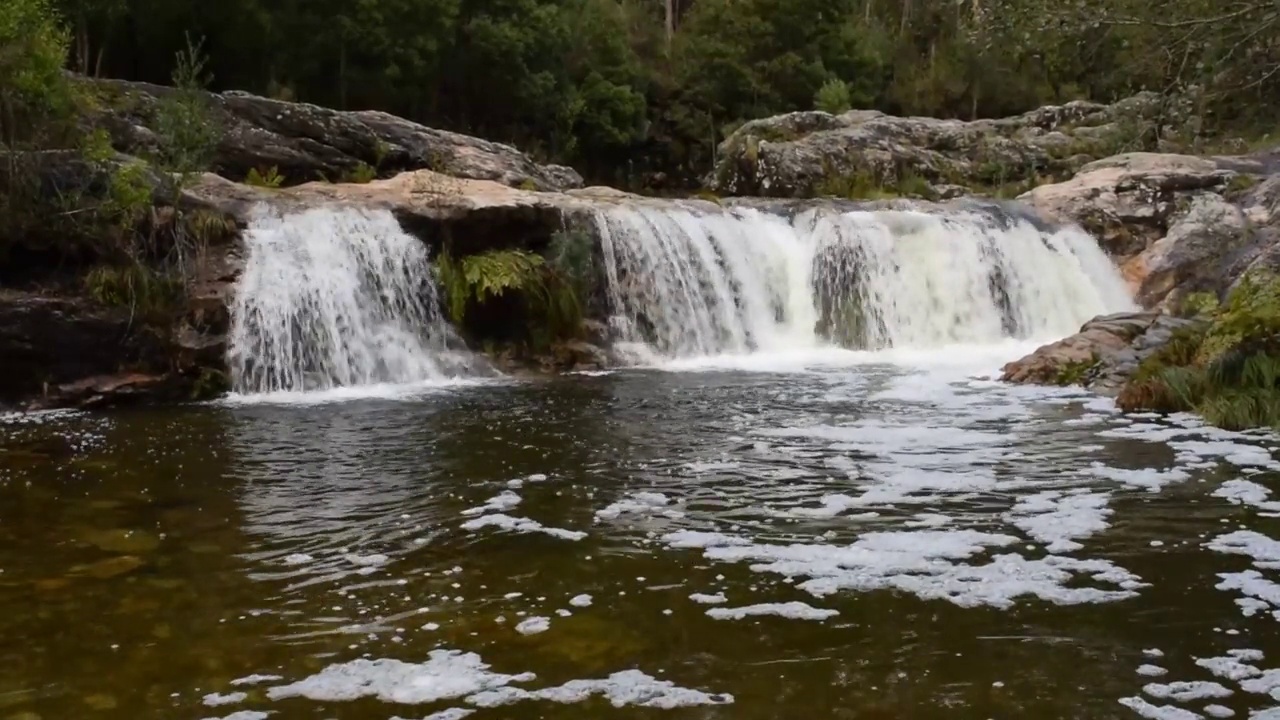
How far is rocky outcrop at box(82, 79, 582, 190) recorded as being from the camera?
17297 mm

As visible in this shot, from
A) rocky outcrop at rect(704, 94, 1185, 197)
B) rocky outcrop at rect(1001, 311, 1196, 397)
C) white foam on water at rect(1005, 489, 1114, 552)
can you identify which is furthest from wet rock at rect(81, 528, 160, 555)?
rocky outcrop at rect(704, 94, 1185, 197)

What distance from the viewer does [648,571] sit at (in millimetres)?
5598

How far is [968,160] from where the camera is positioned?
2736cm

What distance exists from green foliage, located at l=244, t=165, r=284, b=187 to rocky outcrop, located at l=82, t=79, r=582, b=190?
458 millimetres

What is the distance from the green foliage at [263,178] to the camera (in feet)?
56.1

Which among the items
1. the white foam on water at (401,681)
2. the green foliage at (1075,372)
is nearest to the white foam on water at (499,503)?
the white foam on water at (401,681)

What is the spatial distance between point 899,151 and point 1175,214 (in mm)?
7800

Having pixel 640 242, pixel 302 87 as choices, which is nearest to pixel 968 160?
pixel 640 242

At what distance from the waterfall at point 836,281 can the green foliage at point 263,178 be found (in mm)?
4933

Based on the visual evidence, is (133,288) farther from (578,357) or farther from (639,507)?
(639,507)

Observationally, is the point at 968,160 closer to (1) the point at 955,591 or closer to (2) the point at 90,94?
(2) the point at 90,94

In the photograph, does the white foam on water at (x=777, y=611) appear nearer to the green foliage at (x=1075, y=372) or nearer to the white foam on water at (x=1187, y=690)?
the white foam on water at (x=1187, y=690)

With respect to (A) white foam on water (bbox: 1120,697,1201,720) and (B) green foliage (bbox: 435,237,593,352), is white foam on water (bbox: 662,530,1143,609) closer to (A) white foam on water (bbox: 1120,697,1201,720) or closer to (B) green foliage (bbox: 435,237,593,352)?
(A) white foam on water (bbox: 1120,697,1201,720)

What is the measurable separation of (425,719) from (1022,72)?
40.5 metres
